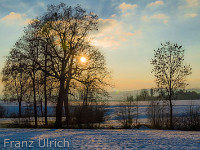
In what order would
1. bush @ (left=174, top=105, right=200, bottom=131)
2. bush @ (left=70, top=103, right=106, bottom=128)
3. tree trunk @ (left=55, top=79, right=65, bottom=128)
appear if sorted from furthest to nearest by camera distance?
tree trunk @ (left=55, top=79, right=65, bottom=128), bush @ (left=70, top=103, right=106, bottom=128), bush @ (left=174, top=105, right=200, bottom=131)

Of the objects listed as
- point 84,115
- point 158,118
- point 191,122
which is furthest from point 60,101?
point 191,122

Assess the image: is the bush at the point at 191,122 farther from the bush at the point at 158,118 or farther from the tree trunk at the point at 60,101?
the tree trunk at the point at 60,101

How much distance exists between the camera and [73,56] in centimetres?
2719

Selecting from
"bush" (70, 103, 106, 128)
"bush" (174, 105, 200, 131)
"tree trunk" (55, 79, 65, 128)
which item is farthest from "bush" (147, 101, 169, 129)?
"tree trunk" (55, 79, 65, 128)

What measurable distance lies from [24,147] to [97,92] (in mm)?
15585

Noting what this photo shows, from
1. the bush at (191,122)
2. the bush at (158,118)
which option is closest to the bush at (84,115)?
the bush at (158,118)

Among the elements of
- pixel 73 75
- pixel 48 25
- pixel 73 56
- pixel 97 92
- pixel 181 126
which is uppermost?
pixel 48 25

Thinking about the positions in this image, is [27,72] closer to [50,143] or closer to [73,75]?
[73,75]

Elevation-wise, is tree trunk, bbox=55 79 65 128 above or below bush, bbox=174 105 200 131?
above

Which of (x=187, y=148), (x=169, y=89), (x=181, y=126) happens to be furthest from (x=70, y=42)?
(x=187, y=148)

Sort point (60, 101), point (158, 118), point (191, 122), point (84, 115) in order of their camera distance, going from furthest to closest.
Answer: point (60, 101) < point (158, 118) < point (84, 115) < point (191, 122)

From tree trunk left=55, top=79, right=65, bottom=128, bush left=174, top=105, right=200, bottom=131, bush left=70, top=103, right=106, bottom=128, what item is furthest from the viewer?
tree trunk left=55, top=79, right=65, bottom=128

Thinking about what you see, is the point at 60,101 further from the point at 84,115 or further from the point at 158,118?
the point at 158,118

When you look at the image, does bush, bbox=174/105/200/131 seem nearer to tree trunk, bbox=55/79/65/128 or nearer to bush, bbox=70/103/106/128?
bush, bbox=70/103/106/128
